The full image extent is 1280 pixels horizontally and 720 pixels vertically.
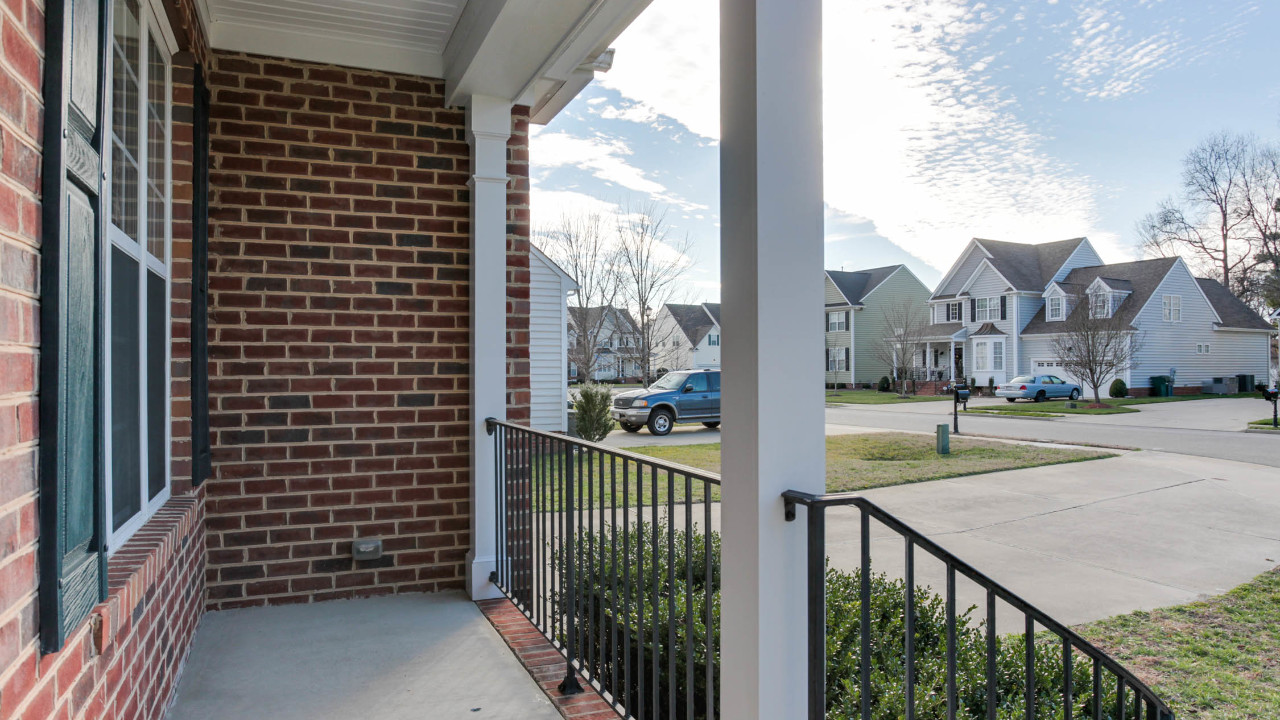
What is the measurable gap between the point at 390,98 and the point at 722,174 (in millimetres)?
2646

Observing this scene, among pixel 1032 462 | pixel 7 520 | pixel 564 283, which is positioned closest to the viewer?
pixel 7 520

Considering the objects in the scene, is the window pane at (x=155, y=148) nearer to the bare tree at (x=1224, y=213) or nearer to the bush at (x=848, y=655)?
the bush at (x=848, y=655)

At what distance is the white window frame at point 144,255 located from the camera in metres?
1.72

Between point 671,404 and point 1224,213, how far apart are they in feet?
77.6

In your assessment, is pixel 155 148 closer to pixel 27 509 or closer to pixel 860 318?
pixel 27 509

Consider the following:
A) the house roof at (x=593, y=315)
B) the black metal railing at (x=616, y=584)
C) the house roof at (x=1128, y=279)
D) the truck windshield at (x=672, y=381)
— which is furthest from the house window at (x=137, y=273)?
the house roof at (x=1128, y=279)

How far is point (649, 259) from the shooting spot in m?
17.4

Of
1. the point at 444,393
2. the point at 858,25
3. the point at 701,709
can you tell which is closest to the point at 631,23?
the point at 858,25

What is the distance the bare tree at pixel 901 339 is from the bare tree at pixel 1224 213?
28.4ft

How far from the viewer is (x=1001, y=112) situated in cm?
1653

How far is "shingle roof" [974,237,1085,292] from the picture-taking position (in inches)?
1001

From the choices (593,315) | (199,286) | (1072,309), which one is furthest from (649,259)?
(199,286)

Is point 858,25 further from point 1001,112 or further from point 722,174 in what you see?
point 1001,112

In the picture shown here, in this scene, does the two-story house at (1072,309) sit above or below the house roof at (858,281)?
below
